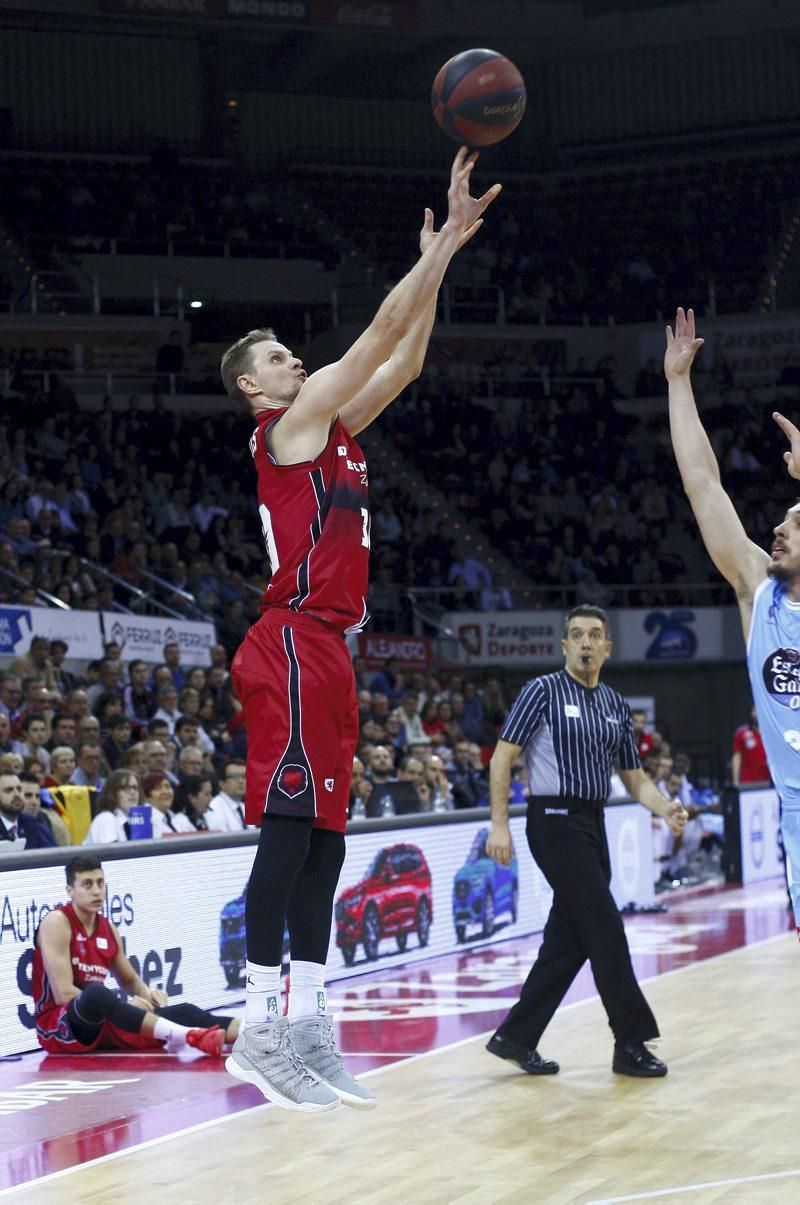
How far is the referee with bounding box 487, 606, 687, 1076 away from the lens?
8461 millimetres

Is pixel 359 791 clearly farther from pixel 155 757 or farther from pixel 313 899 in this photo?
pixel 313 899

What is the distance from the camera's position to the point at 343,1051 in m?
9.30

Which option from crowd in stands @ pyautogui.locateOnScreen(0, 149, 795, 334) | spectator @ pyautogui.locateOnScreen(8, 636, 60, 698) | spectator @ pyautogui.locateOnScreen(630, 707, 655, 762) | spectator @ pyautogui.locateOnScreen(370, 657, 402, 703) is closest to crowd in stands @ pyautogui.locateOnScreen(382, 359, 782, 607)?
crowd in stands @ pyautogui.locateOnScreen(0, 149, 795, 334)

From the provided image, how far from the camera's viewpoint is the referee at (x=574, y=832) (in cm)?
846

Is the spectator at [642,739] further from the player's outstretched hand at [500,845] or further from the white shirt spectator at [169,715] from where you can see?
the player's outstretched hand at [500,845]

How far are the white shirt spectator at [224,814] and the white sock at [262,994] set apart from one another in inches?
281

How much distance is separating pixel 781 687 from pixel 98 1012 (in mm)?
5136

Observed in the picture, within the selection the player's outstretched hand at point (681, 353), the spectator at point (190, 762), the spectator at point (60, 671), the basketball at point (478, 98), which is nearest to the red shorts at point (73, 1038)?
the spectator at point (190, 762)

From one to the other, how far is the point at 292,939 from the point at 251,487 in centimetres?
1799

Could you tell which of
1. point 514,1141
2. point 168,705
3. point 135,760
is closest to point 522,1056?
point 514,1141

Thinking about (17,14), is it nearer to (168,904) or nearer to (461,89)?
(168,904)

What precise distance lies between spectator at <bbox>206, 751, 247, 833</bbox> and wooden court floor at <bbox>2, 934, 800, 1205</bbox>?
3.43 meters

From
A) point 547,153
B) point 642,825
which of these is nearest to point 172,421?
point 642,825

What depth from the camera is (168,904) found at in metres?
10.1
